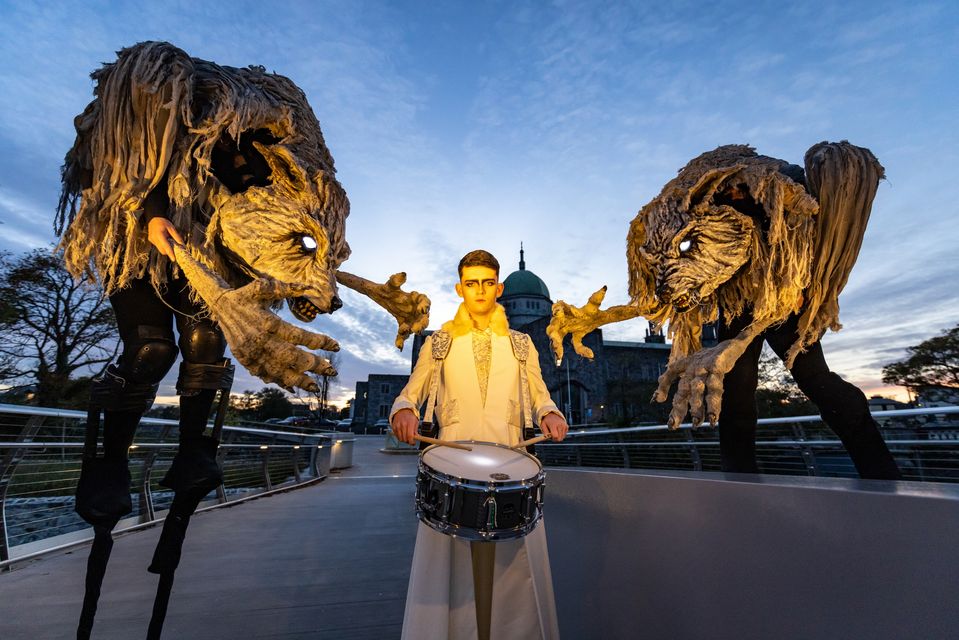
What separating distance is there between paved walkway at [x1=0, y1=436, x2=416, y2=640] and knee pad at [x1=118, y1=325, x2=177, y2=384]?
1.06 meters

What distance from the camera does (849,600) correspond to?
2.67 ft

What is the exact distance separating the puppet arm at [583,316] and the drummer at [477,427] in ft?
2.59

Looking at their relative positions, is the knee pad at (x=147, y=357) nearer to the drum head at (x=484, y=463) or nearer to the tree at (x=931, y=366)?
the drum head at (x=484, y=463)

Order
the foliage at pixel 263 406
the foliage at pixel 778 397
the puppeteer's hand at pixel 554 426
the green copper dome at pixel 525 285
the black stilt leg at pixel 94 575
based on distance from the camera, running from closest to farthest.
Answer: the black stilt leg at pixel 94 575 → the puppeteer's hand at pixel 554 426 → the foliage at pixel 778 397 → the foliage at pixel 263 406 → the green copper dome at pixel 525 285

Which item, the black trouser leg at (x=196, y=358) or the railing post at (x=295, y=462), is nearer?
the black trouser leg at (x=196, y=358)

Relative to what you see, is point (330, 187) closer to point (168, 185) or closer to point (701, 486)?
point (168, 185)

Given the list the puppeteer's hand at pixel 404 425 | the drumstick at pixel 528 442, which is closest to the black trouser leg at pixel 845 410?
the drumstick at pixel 528 442

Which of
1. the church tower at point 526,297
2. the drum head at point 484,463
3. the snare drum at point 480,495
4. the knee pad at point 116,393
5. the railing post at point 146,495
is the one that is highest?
the church tower at point 526,297

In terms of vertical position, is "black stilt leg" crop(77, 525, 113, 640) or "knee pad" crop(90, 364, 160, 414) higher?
"knee pad" crop(90, 364, 160, 414)

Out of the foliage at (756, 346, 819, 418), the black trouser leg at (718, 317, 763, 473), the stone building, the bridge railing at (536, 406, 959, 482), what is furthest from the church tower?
the black trouser leg at (718, 317, 763, 473)

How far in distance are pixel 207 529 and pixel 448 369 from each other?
3381 mm

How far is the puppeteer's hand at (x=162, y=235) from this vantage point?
1.38m

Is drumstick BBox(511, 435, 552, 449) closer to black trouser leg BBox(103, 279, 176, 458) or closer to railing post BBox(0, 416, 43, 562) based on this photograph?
black trouser leg BBox(103, 279, 176, 458)

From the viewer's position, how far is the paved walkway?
1782mm
